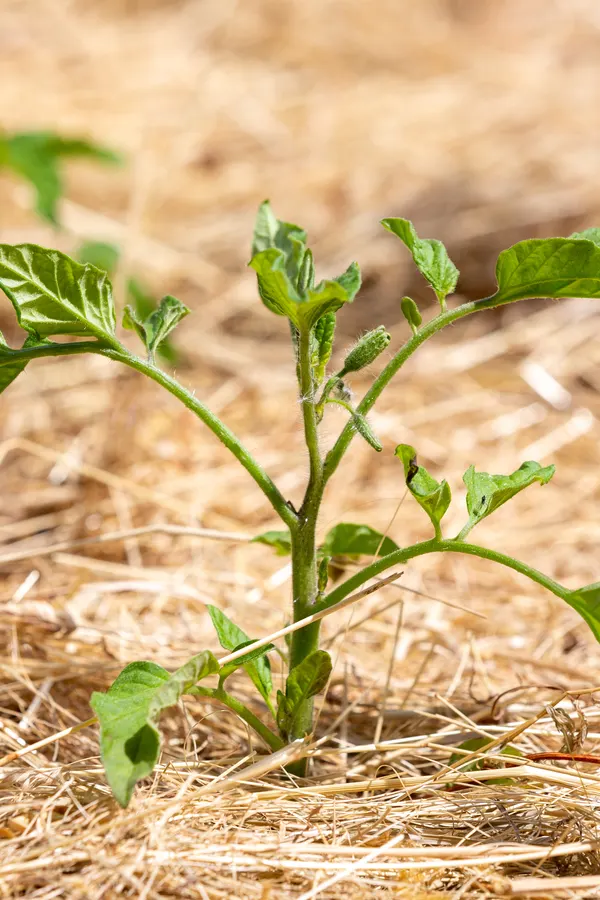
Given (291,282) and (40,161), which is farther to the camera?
(40,161)

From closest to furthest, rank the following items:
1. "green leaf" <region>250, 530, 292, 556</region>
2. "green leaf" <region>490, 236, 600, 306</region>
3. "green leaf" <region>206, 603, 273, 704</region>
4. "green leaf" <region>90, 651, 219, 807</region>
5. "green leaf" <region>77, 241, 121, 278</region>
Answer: "green leaf" <region>90, 651, 219, 807</region>
"green leaf" <region>490, 236, 600, 306</region>
"green leaf" <region>206, 603, 273, 704</region>
"green leaf" <region>250, 530, 292, 556</region>
"green leaf" <region>77, 241, 121, 278</region>

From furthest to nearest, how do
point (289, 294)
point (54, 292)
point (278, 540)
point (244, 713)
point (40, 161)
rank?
point (40, 161) < point (278, 540) < point (244, 713) < point (54, 292) < point (289, 294)

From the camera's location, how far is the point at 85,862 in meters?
0.93

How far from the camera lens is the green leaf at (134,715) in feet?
2.86

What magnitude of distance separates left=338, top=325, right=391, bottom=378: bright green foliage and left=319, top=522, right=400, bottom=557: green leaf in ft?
0.92

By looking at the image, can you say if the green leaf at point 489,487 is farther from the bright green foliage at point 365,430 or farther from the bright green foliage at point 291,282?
the bright green foliage at point 291,282

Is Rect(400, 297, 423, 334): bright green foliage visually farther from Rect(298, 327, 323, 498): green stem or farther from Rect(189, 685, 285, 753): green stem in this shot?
Rect(189, 685, 285, 753): green stem

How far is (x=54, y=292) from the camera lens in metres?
1.01

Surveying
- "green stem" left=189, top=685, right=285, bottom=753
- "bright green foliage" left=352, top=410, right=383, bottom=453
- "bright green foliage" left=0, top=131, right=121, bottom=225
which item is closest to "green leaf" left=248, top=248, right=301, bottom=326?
"bright green foliage" left=352, top=410, right=383, bottom=453

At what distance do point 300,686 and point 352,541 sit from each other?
0.81ft

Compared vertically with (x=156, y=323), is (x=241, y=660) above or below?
below

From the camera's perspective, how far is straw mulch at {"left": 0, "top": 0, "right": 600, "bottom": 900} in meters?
1.01

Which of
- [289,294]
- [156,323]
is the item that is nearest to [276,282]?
[289,294]

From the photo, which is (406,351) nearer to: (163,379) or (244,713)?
(163,379)
